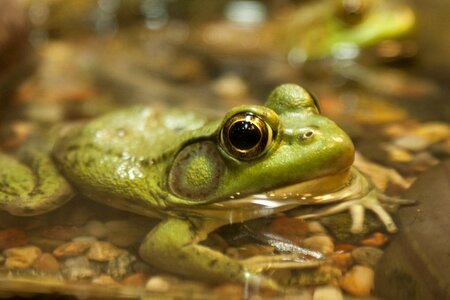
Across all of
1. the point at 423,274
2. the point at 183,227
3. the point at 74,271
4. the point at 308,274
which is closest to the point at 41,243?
the point at 74,271

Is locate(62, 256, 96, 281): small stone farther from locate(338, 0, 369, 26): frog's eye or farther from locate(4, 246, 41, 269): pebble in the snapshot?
locate(338, 0, 369, 26): frog's eye

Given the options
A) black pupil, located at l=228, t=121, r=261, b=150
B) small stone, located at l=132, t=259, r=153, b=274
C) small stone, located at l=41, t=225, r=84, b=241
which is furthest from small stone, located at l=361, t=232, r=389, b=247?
small stone, located at l=41, t=225, r=84, b=241

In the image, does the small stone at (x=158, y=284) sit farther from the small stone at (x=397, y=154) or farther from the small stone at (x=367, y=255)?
the small stone at (x=397, y=154)

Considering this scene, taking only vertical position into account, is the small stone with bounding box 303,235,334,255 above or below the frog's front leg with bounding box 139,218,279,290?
above

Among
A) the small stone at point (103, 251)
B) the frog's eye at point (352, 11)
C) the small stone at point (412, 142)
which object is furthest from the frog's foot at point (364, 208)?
the frog's eye at point (352, 11)

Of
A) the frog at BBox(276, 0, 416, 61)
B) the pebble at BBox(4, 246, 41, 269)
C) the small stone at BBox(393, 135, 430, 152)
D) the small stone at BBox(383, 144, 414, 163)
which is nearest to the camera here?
the pebble at BBox(4, 246, 41, 269)

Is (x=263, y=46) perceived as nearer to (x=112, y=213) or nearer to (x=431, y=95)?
(x=431, y=95)
